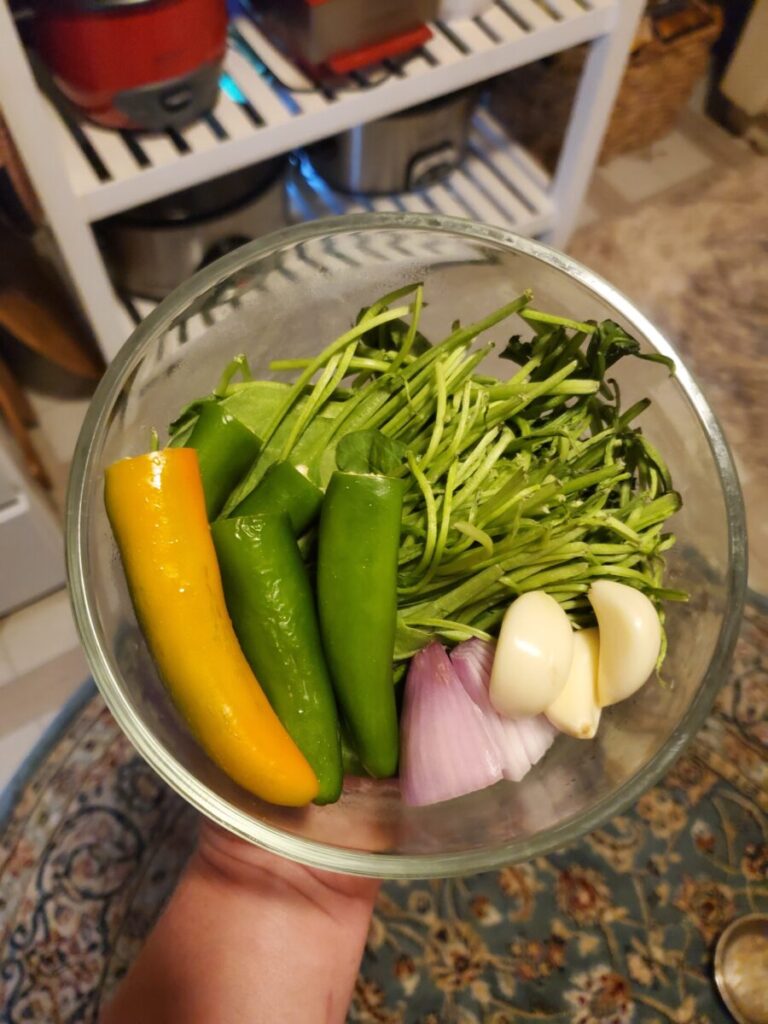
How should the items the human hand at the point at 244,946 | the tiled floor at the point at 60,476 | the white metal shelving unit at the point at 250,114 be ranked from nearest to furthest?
the human hand at the point at 244,946 < the white metal shelving unit at the point at 250,114 < the tiled floor at the point at 60,476

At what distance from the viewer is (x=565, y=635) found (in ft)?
1.62

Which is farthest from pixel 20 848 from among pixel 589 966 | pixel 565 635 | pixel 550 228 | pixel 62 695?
pixel 550 228

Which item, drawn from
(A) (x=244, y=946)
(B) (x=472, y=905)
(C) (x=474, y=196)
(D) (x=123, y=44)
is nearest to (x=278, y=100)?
(D) (x=123, y=44)

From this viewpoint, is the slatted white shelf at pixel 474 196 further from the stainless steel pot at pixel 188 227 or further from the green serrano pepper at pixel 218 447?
the green serrano pepper at pixel 218 447

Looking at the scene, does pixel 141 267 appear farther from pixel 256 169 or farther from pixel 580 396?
pixel 580 396

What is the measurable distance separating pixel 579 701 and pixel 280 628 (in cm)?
19

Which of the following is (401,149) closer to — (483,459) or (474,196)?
(474,196)

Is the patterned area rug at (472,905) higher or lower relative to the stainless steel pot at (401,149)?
lower

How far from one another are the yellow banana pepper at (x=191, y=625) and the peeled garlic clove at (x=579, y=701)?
0.16 meters

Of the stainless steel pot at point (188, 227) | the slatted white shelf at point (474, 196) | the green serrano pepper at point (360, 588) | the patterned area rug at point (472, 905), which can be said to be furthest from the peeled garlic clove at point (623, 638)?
the slatted white shelf at point (474, 196)

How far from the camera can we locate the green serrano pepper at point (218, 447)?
0.50m

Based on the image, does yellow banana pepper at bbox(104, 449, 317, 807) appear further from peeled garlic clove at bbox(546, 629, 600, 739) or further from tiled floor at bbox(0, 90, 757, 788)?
tiled floor at bbox(0, 90, 757, 788)

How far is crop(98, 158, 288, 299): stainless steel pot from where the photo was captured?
104 cm

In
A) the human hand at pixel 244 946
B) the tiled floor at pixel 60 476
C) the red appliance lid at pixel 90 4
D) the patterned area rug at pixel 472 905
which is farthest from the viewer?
the tiled floor at pixel 60 476
